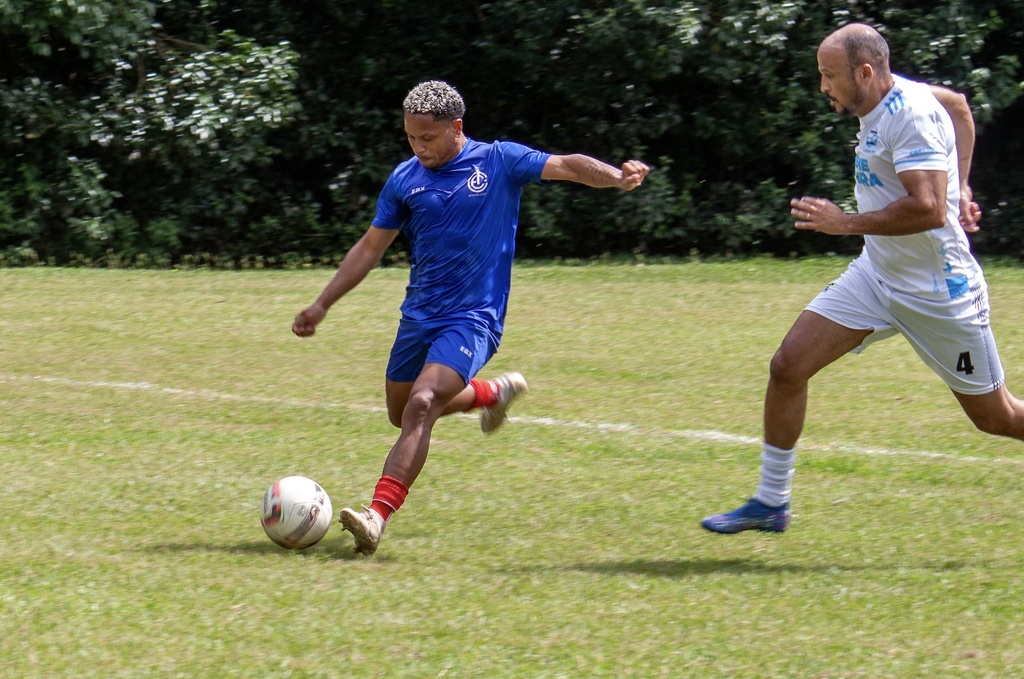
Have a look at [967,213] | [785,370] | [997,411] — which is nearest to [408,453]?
[785,370]

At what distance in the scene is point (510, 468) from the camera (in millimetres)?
7203

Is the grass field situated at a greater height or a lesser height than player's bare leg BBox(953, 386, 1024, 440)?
lesser

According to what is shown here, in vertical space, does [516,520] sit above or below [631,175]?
below

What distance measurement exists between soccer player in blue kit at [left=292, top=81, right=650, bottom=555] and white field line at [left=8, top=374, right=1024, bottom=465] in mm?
2060

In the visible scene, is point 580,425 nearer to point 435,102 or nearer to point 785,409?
point 785,409

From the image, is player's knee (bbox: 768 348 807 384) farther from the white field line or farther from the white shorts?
the white field line

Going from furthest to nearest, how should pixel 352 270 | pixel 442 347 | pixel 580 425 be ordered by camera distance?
pixel 580 425 → pixel 352 270 → pixel 442 347

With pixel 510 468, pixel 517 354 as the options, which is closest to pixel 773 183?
pixel 517 354

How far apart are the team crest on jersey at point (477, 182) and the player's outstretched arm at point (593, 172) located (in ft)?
Answer: 0.85

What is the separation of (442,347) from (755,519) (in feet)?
4.93

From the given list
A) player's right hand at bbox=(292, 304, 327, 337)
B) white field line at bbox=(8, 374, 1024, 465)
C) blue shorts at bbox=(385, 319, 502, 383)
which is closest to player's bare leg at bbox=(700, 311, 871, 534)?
blue shorts at bbox=(385, 319, 502, 383)

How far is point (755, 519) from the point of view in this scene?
19.3ft

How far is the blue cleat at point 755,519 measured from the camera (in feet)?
19.3

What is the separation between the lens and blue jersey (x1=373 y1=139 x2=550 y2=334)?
241 inches
